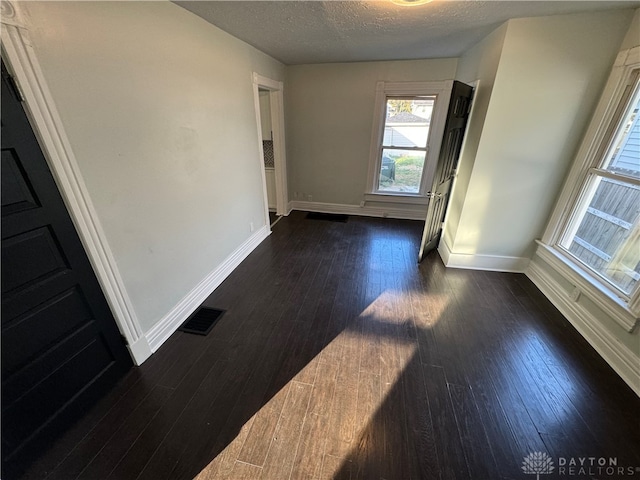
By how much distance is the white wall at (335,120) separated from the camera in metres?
3.75

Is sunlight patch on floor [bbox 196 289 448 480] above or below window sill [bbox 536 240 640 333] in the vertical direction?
below

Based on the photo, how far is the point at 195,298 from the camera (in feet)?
7.80

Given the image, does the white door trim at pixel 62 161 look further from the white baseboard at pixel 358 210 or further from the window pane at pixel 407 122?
the window pane at pixel 407 122

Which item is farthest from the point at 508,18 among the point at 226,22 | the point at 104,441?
the point at 104,441

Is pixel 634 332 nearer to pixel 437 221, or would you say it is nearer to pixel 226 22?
pixel 437 221

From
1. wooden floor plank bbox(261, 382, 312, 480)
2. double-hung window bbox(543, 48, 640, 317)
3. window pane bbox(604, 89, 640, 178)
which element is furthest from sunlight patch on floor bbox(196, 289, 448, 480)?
window pane bbox(604, 89, 640, 178)

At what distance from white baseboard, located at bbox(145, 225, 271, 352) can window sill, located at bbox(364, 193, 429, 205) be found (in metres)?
2.21

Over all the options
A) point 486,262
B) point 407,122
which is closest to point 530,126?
point 486,262

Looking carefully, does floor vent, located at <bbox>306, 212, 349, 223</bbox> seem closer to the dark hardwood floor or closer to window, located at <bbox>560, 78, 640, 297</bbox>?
the dark hardwood floor

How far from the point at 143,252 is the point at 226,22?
80.6 inches

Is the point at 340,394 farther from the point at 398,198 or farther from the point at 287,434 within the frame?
the point at 398,198

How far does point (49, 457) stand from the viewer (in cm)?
131

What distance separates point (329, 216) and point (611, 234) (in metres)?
3.38

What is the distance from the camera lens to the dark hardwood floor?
1319 mm
